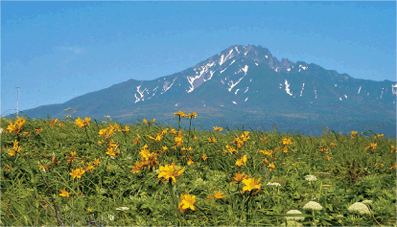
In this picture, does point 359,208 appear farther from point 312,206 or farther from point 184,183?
point 184,183

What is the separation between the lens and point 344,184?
3.82 m

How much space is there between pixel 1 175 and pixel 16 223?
5.00 feet

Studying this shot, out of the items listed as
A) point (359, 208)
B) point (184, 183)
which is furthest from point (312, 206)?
point (184, 183)

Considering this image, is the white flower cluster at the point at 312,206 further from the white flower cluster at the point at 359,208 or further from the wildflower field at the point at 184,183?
the white flower cluster at the point at 359,208

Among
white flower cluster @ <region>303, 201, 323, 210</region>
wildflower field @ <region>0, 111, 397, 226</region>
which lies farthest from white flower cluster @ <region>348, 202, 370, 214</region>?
white flower cluster @ <region>303, 201, 323, 210</region>

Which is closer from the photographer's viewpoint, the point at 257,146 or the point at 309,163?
the point at 309,163

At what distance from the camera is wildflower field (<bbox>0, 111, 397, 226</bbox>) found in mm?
2859

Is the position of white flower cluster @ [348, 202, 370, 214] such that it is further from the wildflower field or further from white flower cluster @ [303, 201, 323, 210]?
white flower cluster @ [303, 201, 323, 210]

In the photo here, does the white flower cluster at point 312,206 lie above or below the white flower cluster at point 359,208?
above

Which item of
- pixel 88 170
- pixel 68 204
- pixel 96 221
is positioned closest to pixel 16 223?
pixel 68 204

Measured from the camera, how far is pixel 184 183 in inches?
150

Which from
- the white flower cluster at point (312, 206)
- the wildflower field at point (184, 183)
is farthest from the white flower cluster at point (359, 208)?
the white flower cluster at point (312, 206)

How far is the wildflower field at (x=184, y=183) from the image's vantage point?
2859 mm

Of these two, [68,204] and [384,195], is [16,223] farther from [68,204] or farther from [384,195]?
[384,195]
